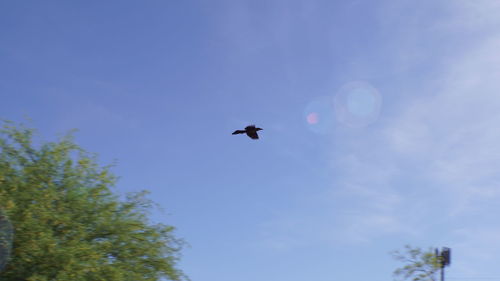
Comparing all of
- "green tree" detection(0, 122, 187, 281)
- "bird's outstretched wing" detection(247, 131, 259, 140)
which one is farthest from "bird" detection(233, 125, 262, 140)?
"green tree" detection(0, 122, 187, 281)

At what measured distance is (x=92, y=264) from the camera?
2561 cm

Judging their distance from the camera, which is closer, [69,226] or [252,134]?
[252,134]

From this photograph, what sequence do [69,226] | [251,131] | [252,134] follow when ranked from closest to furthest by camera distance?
[251,131]
[252,134]
[69,226]

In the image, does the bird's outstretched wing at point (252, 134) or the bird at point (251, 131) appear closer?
the bird at point (251, 131)

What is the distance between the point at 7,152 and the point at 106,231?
6422mm

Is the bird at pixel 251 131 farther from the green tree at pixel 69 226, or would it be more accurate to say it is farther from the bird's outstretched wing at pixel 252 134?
the green tree at pixel 69 226

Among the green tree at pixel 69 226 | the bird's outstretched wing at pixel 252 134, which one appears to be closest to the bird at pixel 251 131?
the bird's outstretched wing at pixel 252 134

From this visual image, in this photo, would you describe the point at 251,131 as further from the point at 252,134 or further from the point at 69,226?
the point at 69,226

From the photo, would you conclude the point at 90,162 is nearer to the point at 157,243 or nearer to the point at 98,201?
the point at 98,201

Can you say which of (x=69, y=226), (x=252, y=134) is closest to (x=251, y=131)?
(x=252, y=134)

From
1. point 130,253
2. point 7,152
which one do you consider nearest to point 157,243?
point 130,253

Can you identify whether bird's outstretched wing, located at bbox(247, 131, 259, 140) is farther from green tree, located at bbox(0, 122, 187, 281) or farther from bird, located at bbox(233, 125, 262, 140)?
green tree, located at bbox(0, 122, 187, 281)

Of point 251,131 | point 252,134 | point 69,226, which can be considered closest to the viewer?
point 251,131

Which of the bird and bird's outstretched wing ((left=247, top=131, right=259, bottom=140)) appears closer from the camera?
the bird
